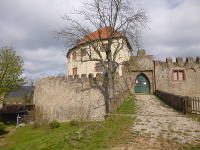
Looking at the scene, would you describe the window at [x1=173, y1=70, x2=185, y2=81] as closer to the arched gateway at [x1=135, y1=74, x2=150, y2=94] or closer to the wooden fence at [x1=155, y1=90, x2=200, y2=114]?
the arched gateway at [x1=135, y1=74, x2=150, y2=94]

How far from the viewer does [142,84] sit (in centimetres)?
2175

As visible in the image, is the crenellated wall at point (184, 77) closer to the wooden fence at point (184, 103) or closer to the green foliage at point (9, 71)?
the wooden fence at point (184, 103)

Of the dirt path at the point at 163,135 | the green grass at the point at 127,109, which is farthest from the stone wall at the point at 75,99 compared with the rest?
the dirt path at the point at 163,135

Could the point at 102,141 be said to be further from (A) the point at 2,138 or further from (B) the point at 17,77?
(B) the point at 17,77

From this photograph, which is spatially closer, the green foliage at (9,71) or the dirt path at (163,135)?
the dirt path at (163,135)

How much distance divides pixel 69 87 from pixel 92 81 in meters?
3.36

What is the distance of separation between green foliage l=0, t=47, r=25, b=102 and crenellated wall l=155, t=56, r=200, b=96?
17.4m

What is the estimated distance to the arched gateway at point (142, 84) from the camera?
21688 mm

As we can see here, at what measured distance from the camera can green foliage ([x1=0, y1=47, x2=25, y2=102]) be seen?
18.2 meters

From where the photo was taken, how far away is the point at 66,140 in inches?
273

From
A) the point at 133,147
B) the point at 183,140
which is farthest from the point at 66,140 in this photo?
the point at 183,140

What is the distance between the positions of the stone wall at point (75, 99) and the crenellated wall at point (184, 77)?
505 centimetres

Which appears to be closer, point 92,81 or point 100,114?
point 100,114

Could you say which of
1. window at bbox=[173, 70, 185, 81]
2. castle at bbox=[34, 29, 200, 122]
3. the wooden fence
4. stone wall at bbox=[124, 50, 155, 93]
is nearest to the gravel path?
the wooden fence
